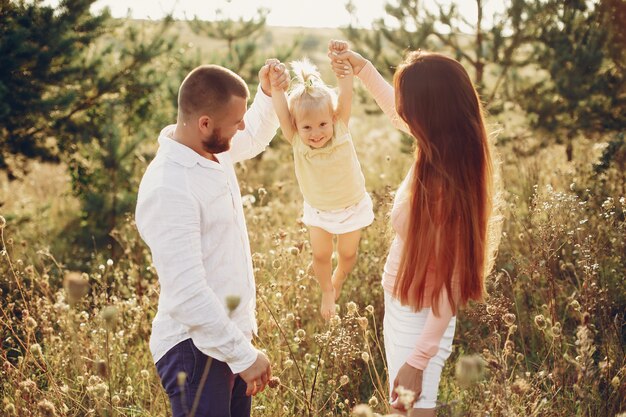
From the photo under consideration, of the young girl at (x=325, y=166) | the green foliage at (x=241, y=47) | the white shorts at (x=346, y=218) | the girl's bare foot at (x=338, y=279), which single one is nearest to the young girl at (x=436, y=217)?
the young girl at (x=325, y=166)

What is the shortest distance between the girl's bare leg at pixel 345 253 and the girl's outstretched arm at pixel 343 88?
0.81m

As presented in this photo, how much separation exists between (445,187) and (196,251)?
0.98 metres

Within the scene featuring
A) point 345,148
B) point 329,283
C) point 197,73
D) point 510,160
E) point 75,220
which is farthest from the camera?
point 510,160

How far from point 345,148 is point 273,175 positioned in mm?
6502

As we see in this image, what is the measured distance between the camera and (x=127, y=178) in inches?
275

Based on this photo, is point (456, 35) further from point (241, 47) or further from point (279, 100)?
point (279, 100)

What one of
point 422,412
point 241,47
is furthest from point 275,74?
point 241,47

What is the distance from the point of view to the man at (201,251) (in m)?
2.13

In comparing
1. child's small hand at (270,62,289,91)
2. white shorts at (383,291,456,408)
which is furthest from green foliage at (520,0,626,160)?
white shorts at (383,291,456,408)

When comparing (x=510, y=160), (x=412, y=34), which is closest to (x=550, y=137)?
(x=510, y=160)

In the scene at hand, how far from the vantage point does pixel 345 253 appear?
4105 millimetres

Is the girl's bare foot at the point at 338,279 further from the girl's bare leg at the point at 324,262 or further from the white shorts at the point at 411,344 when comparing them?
the white shorts at the point at 411,344

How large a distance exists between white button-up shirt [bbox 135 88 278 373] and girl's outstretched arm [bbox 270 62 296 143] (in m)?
0.72

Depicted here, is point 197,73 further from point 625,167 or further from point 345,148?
point 625,167
